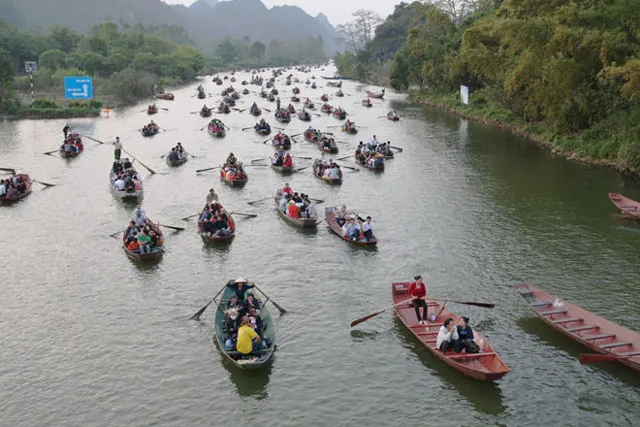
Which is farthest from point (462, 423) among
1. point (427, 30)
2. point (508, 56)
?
point (427, 30)

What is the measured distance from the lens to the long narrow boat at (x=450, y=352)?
17.7m

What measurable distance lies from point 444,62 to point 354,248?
58.8 meters

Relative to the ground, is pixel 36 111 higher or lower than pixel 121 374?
higher

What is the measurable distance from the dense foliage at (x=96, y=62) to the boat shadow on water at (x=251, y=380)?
62.6 m

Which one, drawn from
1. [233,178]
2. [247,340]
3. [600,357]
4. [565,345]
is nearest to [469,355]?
[600,357]

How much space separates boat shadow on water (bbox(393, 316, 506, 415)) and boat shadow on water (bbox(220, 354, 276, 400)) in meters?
4.80

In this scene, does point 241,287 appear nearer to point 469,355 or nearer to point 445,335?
point 445,335

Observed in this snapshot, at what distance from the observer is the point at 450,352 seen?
18719 millimetres

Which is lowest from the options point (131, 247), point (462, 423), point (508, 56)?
point (462, 423)

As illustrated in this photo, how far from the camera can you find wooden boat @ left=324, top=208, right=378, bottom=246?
28703mm

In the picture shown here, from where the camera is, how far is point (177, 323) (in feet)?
71.5

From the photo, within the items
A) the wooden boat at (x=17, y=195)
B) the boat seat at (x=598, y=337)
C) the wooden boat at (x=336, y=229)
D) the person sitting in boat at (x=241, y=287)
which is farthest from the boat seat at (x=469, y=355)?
the wooden boat at (x=17, y=195)

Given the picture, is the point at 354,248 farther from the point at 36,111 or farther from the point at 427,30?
the point at 427,30

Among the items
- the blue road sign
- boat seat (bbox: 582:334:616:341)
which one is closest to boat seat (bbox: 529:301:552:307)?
boat seat (bbox: 582:334:616:341)
